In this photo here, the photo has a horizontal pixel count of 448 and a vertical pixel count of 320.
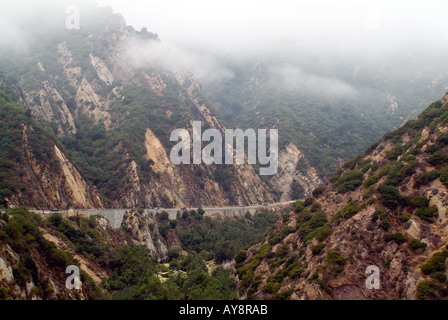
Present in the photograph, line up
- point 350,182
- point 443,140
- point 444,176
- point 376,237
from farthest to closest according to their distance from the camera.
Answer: point 350,182 < point 443,140 < point 444,176 < point 376,237

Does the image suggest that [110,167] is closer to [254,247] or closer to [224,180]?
[224,180]

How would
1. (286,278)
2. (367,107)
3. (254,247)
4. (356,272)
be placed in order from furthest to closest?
(367,107) → (254,247) → (286,278) → (356,272)

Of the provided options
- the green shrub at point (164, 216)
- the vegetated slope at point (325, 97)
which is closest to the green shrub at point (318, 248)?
the green shrub at point (164, 216)

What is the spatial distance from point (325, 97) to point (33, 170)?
106652mm

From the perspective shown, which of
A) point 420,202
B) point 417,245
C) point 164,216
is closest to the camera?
point 417,245

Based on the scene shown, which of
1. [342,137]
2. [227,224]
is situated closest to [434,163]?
[227,224]

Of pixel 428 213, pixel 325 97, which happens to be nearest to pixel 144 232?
pixel 428 213

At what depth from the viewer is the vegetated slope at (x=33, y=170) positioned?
42.8m

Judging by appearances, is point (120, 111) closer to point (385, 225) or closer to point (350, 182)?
point (350, 182)

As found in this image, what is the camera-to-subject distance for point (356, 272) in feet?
86.8

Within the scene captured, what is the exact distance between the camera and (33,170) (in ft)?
156

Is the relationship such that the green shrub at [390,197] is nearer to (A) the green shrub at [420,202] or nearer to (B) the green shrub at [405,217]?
(A) the green shrub at [420,202]

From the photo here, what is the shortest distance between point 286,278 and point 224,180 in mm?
54859

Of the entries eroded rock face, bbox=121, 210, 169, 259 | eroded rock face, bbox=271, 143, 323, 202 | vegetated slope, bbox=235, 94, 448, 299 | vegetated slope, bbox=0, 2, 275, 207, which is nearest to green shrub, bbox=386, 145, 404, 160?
vegetated slope, bbox=235, 94, 448, 299
